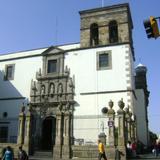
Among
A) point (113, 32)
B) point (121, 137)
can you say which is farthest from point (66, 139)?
point (113, 32)

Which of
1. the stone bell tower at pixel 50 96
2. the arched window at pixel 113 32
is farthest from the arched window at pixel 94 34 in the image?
the stone bell tower at pixel 50 96

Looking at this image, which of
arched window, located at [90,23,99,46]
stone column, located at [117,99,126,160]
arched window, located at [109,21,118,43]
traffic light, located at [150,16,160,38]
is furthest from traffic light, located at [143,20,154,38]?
arched window, located at [90,23,99,46]

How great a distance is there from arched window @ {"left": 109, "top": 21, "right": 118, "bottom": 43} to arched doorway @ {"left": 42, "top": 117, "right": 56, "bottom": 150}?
9.19 m

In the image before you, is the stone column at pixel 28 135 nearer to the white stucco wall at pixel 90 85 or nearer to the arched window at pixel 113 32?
the white stucco wall at pixel 90 85

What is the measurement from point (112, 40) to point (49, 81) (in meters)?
7.10

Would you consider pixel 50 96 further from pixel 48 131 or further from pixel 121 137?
pixel 121 137

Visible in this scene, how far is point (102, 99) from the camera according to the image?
25484 millimetres

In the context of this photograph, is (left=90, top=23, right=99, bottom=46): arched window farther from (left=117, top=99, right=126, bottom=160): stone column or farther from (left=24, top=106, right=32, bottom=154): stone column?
(left=117, top=99, right=126, bottom=160): stone column

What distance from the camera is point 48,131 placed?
1063 inches

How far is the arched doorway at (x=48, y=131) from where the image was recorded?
26411mm

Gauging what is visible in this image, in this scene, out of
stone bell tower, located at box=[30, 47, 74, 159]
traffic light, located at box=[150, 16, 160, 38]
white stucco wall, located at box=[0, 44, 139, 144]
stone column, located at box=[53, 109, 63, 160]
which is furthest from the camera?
stone bell tower, located at box=[30, 47, 74, 159]

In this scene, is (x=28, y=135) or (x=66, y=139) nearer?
(x=66, y=139)

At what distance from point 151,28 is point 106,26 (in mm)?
17285

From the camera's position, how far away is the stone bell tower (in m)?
26.4
